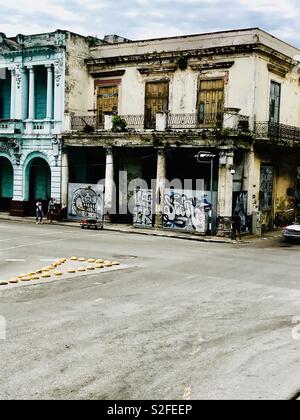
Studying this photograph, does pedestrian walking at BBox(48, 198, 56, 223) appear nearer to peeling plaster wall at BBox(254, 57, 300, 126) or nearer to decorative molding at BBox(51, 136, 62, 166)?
decorative molding at BBox(51, 136, 62, 166)

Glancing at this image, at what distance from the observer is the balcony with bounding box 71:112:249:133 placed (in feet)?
88.0

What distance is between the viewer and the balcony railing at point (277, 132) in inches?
1086

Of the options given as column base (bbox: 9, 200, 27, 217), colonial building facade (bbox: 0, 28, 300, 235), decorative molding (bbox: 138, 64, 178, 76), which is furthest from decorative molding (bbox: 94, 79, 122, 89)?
column base (bbox: 9, 200, 27, 217)

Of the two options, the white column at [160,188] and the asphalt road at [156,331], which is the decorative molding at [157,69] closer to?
the white column at [160,188]

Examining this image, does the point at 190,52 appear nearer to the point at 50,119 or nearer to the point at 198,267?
the point at 50,119

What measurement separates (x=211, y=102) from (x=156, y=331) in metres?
19.7

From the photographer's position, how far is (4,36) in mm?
33312

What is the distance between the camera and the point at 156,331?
34.5 ft

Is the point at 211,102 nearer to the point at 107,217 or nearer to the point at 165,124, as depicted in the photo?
the point at 165,124

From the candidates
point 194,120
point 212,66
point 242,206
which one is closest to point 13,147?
point 194,120

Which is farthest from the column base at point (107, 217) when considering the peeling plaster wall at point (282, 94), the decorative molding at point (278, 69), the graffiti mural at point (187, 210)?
the decorative molding at point (278, 69)

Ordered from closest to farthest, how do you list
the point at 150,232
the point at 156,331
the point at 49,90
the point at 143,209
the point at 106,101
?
the point at 156,331
the point at 150,232
the point at 143,209
the point at 49,90
the point at 106,101

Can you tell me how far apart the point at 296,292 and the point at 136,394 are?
7.63 meters

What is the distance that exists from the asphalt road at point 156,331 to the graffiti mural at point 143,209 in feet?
31.7
